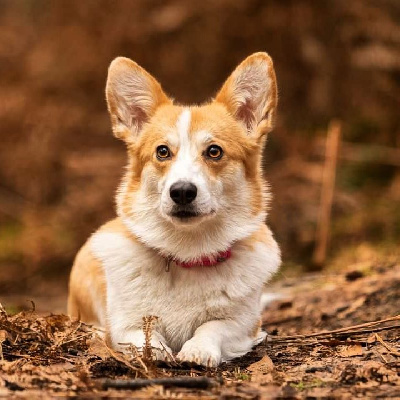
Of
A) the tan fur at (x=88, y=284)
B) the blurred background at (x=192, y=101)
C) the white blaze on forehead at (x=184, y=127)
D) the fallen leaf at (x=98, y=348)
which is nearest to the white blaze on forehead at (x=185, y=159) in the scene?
the white blaze on forehead at (x=184, y=127)

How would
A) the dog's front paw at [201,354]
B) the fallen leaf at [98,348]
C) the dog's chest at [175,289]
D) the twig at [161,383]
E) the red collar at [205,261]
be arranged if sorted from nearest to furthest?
the twig at [161,383], the dog's front paw at [201,354], the fallen leaf at [98,348], the dog's chest at [175,289], the red collar at [205,261]

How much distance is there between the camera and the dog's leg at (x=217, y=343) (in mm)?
3707

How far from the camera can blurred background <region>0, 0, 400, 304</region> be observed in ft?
31.4

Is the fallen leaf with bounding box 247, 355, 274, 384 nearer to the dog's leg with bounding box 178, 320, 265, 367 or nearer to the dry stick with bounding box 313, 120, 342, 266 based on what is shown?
the dog's leg with bounding box 178, 320, 265, 367

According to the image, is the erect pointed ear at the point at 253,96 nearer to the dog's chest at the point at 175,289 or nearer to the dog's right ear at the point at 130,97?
the dog's right ear at the point at 130,97

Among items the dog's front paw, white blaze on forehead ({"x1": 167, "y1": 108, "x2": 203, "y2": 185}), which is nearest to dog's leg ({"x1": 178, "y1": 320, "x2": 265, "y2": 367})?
the dog's front paw

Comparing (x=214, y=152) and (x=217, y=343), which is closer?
(x=217, y=343)

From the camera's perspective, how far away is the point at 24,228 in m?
10.1

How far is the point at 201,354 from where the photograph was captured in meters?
3.70

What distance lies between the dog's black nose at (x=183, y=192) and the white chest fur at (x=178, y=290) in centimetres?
50

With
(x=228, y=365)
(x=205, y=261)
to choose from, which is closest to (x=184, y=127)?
(x=205, y=261)

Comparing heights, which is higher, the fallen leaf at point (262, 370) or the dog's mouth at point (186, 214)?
the dog's mouth at point (186, 214)

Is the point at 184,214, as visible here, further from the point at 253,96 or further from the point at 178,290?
the point at 253,96

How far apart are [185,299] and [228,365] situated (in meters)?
0.46
